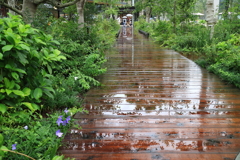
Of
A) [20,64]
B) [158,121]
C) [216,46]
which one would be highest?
[216,46]

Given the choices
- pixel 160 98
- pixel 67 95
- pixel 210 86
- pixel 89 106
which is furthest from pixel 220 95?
pixel 67 95

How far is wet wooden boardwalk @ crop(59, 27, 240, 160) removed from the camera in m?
2.59

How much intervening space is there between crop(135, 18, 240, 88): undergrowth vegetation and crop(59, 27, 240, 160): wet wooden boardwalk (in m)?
0.41

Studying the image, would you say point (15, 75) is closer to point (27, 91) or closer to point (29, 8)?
point (27, 91)

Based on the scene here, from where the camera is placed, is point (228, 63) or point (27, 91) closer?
point (27, 91)

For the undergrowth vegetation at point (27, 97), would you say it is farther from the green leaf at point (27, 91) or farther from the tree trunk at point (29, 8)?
the tree trunk at point (29, 8)

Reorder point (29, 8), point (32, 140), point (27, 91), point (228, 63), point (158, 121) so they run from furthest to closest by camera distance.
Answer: point (228, 63), point (29, 8), point (158, 121), point (27, 91), point (32, 140)

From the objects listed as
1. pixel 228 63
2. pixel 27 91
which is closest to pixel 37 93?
pixel 27 91

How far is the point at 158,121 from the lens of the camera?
3.35m

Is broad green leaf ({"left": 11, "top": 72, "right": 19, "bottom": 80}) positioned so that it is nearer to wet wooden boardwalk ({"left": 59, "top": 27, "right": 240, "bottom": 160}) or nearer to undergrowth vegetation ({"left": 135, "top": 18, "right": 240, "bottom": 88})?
wet wooden boardwalk ({"left": 59, "top": 27, "right": 240, "bottom": 160})

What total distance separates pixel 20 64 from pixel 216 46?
4994 millimetres

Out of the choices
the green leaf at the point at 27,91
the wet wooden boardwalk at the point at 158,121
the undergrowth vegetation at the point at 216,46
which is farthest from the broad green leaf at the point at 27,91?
the undergrowth vegetation at the point at 216,46

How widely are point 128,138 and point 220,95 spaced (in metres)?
2.45

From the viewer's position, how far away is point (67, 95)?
3.98 m
